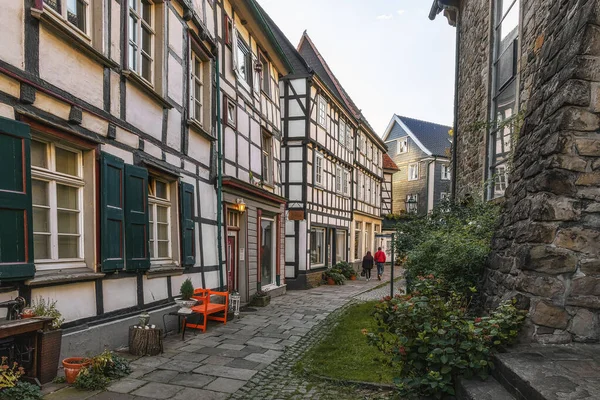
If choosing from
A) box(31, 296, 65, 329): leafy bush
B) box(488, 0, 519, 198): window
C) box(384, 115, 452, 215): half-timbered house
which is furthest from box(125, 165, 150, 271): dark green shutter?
box(384, 115, 452, 215): half-timbered house

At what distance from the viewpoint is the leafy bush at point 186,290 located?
7.01 m

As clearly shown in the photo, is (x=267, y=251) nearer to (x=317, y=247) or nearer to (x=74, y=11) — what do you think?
(x=317, y=247)

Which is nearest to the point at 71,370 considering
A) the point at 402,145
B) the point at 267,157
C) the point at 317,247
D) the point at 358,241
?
the point at 267,157

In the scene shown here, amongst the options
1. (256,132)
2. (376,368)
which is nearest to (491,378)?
(376,368)

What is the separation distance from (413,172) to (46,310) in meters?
29.3

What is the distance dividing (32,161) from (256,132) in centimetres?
717

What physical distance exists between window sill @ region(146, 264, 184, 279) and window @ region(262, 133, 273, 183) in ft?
18.5

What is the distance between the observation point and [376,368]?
5.09 metres

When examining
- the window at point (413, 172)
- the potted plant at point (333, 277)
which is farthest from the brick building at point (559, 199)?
the window at point (413, 172)

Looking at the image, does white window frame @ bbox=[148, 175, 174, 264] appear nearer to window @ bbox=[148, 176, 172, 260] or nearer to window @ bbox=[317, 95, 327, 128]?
window @ bbox=[148, 176, 172, 260]

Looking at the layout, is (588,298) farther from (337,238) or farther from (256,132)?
(337,238)

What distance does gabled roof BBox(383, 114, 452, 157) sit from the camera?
30081 millimetres

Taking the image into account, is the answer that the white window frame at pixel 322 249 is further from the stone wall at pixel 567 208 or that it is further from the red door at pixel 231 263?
the stone wall at pixel 567 208

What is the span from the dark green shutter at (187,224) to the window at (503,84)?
5420 millimetres
